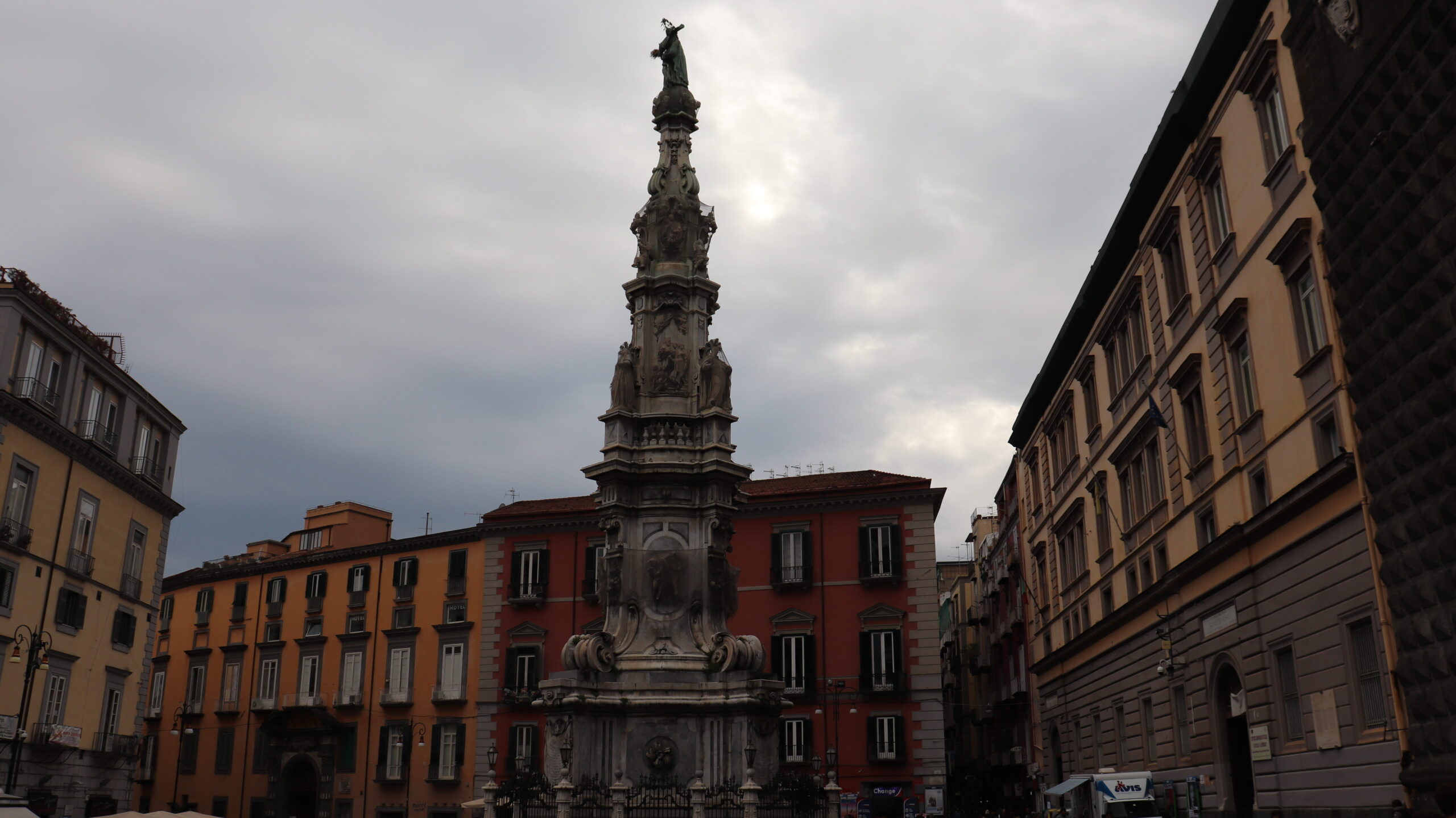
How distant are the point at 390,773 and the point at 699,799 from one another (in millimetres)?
36716

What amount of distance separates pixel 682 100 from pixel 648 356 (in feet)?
21.3

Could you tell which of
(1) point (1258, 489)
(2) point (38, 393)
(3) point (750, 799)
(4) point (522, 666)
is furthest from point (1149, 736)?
(2) point (38, 393)

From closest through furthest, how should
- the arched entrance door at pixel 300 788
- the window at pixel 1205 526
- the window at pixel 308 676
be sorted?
the window at pixel 1205 526 < the arched entrance door at pixel 300 788 < the window at pixel 308 676

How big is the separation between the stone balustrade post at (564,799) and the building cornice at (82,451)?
80.4 ft

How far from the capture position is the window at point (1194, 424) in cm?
2692

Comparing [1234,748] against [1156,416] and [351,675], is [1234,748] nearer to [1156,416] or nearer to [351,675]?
[1156,416]

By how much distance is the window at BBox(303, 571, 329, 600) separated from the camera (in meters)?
57.5

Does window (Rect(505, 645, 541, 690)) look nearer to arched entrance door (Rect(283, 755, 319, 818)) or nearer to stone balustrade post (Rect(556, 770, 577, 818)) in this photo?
arched entrance door (Rect(283, 755, 319, 818))

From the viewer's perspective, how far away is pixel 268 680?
57.4 m

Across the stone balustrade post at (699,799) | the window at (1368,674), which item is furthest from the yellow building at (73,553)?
the window at (1368,674)

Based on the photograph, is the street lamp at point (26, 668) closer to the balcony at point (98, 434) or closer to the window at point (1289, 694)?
the balcony at point (98, 434)

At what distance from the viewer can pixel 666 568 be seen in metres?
22.8

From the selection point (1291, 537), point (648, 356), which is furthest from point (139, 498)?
point (1291, 537)

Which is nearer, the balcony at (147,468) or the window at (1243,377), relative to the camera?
the window at (1243,377)
